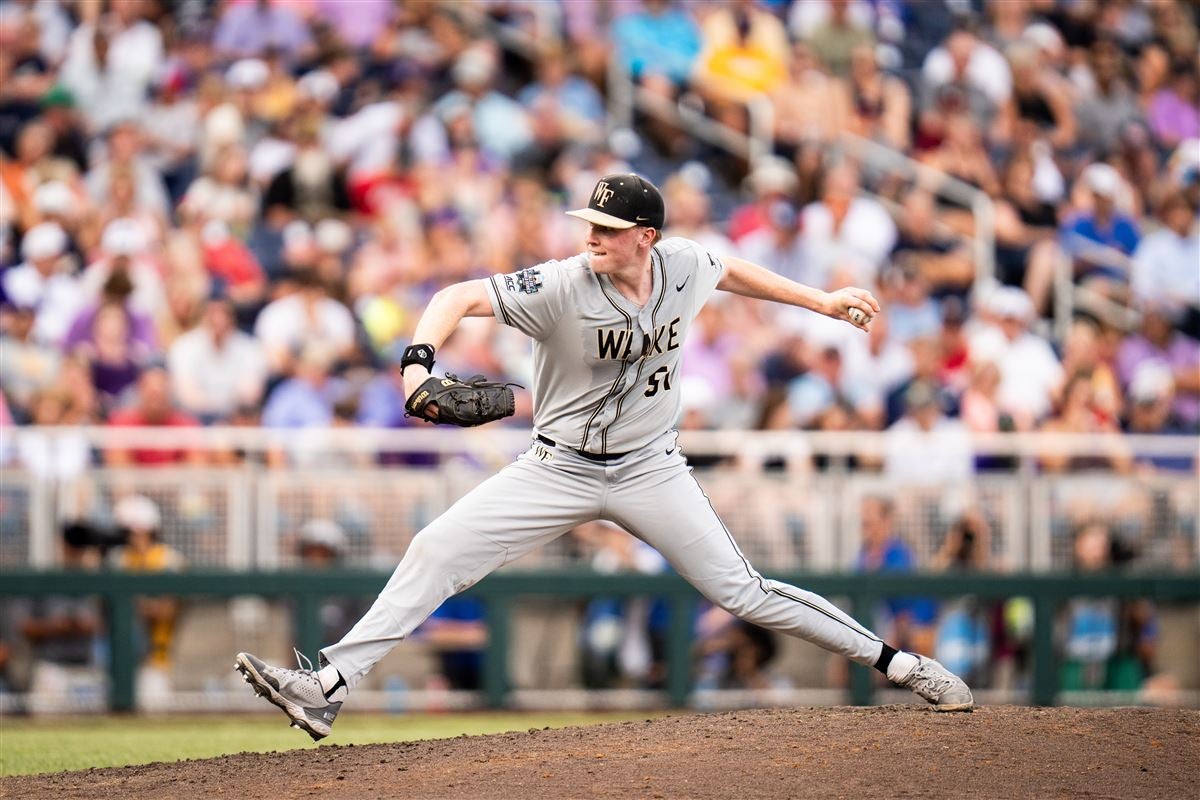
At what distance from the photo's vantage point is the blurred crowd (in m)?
13.9

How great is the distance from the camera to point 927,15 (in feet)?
62.5

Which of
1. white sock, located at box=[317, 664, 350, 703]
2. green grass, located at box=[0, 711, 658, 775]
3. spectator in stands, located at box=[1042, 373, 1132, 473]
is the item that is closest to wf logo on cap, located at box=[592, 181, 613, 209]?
white sock, located at box=[317, 664, 350, 703]

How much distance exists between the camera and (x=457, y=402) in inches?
269

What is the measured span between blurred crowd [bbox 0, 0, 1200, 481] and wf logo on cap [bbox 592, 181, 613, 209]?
602 centimetres

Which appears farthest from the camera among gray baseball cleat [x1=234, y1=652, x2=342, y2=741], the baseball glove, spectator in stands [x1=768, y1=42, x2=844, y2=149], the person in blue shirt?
spectator in stands [x1=768, y1=42, x2=844, y2=149]

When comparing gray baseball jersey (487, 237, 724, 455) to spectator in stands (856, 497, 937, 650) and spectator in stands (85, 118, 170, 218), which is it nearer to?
spectator in stands (856, 497, 937, 650)

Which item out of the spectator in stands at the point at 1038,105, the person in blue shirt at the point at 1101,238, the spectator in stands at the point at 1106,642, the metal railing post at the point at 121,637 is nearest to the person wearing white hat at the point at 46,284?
the metal railing post at the point at 121,637

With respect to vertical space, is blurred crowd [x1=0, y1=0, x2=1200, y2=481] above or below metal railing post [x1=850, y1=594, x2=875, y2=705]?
above

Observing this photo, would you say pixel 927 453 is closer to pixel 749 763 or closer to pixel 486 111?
pixel 486 111

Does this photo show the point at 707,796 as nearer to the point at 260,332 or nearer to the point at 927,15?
the point at 260,332

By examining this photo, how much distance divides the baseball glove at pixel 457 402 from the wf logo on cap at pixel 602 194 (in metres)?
0.96

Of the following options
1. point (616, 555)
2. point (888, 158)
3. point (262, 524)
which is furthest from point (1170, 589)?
point (262, 524)

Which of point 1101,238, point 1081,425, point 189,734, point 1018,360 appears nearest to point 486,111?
point 1018,360

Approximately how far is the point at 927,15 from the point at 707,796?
13.6 metres
